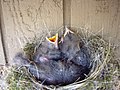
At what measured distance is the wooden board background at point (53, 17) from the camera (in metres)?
1.17

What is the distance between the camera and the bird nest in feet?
3.42

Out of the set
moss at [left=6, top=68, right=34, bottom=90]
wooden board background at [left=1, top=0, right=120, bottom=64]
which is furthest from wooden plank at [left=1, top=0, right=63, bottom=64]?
moss at [left=6, top=68, right=34, bottom=90]

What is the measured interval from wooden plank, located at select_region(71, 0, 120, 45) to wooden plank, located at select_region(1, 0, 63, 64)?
0.08 m

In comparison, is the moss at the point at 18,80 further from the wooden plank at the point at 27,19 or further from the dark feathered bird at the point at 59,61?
the wooden plank at the point at 27,19

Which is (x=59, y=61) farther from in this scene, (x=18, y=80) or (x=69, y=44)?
(x=18, y=80)

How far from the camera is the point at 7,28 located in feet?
4.00

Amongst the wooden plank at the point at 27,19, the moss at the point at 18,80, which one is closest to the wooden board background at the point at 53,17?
the wooden plank at the point at 27,19

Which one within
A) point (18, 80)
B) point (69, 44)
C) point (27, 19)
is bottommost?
point (18, 80)

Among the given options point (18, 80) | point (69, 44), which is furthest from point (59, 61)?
point (18, 80)

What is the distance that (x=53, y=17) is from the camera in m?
1.19

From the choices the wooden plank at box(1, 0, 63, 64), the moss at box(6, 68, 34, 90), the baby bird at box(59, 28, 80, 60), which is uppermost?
the wooden plank at box(1, 0, 63, 64)

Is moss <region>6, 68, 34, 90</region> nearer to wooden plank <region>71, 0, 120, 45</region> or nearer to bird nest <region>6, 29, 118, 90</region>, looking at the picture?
bird nest <region>6, 29, 118, 90</region>

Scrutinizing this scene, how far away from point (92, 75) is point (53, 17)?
1.14 ft

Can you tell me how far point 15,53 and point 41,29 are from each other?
0.64 ft
